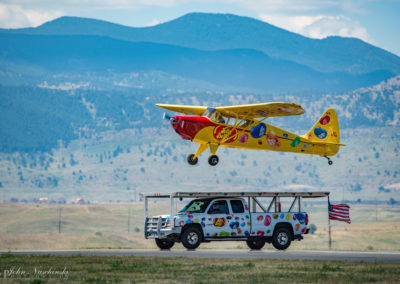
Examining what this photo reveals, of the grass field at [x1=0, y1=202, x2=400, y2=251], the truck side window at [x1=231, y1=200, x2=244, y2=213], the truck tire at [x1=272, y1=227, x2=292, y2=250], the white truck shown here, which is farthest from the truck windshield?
the grass field at [x1=0, y1=202, x2=400, y2=251]

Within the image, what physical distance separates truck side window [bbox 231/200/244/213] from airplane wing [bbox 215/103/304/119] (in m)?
6.35

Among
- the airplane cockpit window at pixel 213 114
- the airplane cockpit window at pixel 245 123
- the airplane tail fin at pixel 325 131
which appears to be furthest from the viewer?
the airplane tail fin at pixel 325 131

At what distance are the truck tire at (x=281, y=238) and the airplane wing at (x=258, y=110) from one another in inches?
267

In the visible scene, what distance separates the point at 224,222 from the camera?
32.6m

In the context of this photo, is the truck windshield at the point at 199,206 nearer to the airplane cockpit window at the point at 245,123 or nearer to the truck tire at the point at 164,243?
the truck tire at the point at 164,243

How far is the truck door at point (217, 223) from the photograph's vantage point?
3250cm

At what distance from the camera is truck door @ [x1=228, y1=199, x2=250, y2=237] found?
3266cm

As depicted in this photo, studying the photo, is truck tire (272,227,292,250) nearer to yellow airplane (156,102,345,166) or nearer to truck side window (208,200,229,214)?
truck side window (208,200,229,214)

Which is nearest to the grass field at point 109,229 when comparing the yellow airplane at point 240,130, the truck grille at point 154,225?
the yellow airplane at point 240,130

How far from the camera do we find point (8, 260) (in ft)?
97.5

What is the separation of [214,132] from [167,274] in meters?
14.3

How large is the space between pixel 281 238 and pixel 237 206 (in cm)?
240

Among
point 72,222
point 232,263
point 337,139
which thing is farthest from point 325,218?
point 232,263

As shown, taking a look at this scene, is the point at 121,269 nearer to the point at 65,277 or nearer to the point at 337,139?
the point at 65,277
